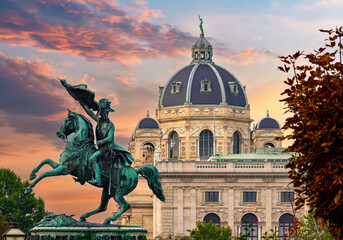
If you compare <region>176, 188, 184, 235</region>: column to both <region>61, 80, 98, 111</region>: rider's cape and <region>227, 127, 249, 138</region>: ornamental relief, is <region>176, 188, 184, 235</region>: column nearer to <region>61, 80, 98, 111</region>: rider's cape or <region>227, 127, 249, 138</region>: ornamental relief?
<region>227, 127, 249, 138</region>: ornamental relief

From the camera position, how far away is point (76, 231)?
37.0 metres

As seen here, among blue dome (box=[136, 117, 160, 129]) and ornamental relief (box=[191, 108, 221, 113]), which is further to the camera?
ornamental relief (box=[191, 108, 221, 113])

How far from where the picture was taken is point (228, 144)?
17150cm

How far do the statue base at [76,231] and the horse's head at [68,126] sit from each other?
2788 millimetres

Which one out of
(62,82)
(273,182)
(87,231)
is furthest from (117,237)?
(273,182)

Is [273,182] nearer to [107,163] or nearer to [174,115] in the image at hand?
[174,115]

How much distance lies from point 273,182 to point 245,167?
4062 millimetres

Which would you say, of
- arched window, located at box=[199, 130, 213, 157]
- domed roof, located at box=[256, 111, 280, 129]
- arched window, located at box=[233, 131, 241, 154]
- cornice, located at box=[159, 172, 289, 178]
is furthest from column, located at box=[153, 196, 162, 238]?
domed roof, located at box=[256, 111, 280, 129]

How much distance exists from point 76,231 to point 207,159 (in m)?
132

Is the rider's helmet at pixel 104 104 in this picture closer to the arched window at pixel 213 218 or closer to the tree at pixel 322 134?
the tree at pixel 322 134

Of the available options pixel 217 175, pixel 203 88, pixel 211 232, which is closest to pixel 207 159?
pixel 203 88

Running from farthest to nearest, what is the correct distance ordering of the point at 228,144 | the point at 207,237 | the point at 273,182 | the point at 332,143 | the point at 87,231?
the point at 228,144 < the point at 273,182 < the point at 207,237 < the point at 87,231 < the point at 332,143

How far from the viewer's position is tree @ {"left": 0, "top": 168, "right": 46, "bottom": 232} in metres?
117

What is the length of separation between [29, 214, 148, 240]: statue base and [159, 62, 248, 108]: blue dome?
456 ft
